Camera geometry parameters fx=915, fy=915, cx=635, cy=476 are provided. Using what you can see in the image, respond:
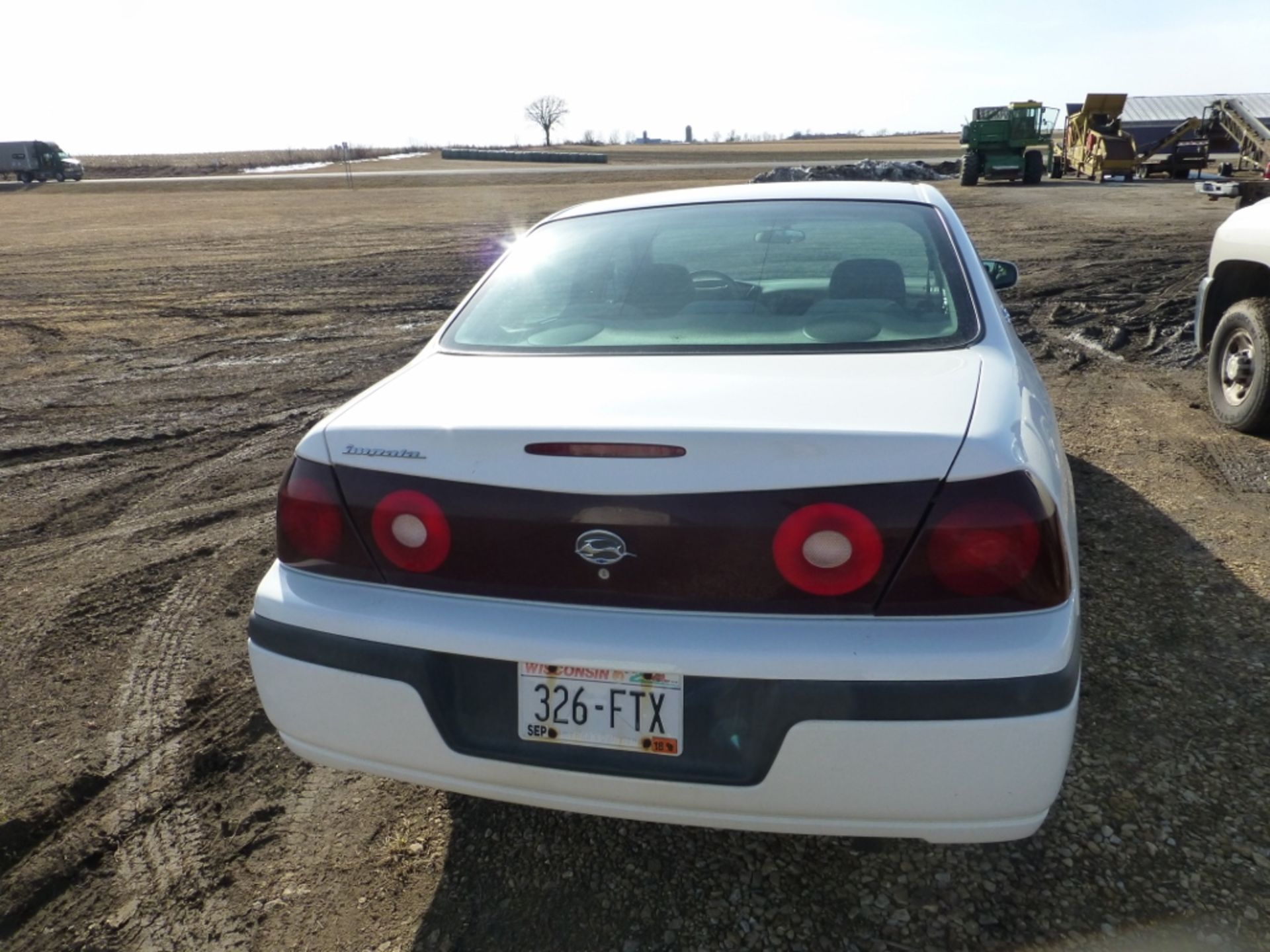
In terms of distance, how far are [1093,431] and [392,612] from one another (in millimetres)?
4733

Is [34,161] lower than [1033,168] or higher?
higher

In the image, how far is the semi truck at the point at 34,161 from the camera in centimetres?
4803

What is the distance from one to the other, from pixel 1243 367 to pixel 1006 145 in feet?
85.9

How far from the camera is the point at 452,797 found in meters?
2.46

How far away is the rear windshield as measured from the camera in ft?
8.02

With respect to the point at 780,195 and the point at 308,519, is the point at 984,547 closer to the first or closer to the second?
the point at 308,519

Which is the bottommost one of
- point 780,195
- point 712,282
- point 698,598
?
point 698,598

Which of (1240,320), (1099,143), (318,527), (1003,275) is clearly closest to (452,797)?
(318,527)

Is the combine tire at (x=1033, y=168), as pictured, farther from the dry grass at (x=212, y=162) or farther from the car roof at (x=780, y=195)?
the dry grass at (x=212, y=162)

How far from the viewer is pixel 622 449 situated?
1754mm

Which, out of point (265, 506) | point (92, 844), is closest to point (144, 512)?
point (265, 506)

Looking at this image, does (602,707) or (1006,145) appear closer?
(602,707)

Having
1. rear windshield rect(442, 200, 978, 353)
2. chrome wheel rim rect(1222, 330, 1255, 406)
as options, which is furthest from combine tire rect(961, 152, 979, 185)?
rear windshield rect(442, 200, 978, 353)

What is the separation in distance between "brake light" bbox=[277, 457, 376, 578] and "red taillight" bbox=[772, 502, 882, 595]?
881mm
